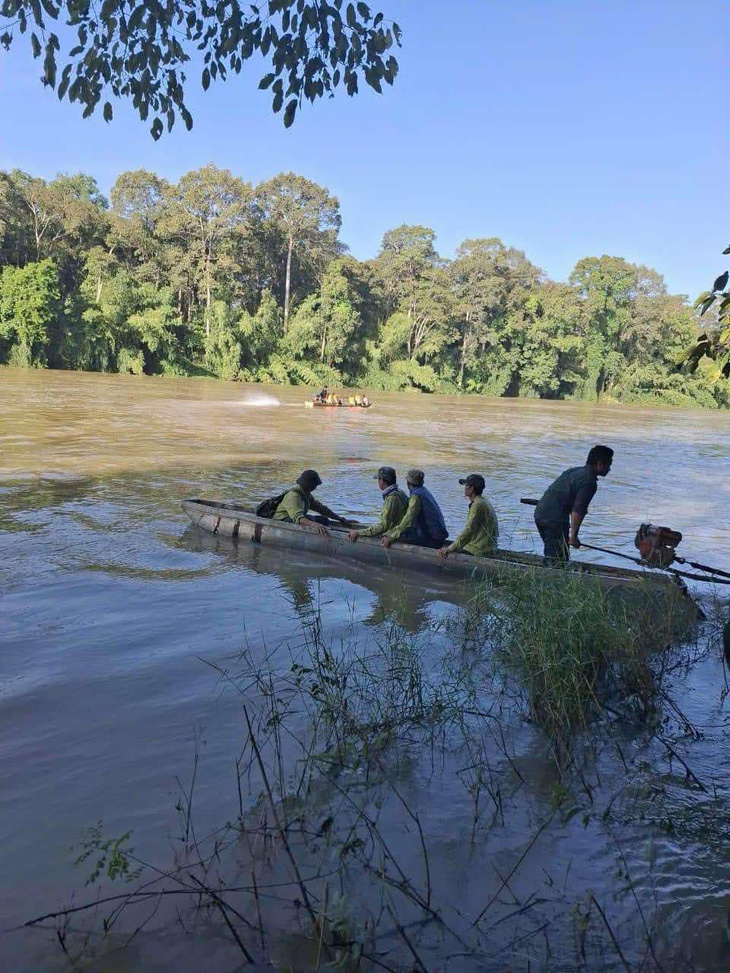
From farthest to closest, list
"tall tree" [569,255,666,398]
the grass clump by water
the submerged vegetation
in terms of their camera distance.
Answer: "tall tree" [569,255,666,398] → the grass clump by water → the submerged vegetation

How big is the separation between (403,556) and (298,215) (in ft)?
179

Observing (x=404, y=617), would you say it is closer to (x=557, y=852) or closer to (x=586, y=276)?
(x=557, y=852)

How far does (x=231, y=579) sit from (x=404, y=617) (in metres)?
2.11

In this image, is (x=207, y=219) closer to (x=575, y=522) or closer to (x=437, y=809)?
(x=575, y=522)

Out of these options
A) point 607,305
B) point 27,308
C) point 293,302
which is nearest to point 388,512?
point 27,308

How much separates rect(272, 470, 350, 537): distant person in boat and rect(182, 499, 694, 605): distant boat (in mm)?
108

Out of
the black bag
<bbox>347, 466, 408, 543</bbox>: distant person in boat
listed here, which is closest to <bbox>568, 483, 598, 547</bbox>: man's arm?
<bbox>347, 466, 408, 543</bbox>: distant person in boat

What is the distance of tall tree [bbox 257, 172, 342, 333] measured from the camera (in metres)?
57.3

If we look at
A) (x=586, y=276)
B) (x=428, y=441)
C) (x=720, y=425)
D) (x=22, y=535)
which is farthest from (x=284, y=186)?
(x=22, y=535)

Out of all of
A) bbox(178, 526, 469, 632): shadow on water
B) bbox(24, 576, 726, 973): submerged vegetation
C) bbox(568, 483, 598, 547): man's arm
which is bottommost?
bbox(178, 526, 469, 632): shadow on water

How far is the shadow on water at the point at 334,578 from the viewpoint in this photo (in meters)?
7.41

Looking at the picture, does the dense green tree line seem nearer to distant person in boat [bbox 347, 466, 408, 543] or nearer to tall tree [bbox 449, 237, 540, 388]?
tall tree [bbox 449, 237, 540, 388]

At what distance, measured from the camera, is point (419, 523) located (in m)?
8.77

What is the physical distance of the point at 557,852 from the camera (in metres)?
3.28
